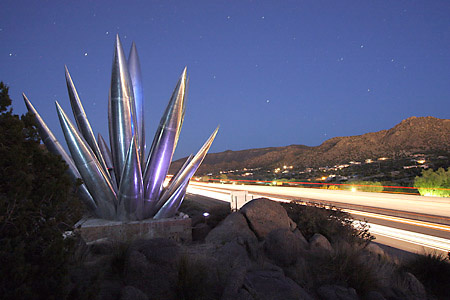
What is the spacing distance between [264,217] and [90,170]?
3.79 meters

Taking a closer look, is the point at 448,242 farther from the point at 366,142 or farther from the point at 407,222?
the point at 366,142

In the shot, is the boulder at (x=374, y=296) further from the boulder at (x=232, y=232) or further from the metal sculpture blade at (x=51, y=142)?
the metal sculpture blade at (x=51, y=142)

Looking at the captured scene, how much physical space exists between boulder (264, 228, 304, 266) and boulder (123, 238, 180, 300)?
1880 mm

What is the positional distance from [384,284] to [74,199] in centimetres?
428

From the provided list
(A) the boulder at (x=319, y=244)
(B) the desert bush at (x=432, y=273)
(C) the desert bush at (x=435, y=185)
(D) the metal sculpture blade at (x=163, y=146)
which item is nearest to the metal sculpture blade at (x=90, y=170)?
(D) the metal sculpture blade at (x=163, y=146)

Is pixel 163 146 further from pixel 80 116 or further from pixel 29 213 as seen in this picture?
pixel 29 213

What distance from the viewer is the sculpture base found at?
549 centimetres

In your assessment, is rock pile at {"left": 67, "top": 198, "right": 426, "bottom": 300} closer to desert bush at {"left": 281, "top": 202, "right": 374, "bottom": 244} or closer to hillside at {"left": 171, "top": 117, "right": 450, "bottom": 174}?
desert bush at {"left": 281, "top": 202, "right": 374, "bottom": 244}

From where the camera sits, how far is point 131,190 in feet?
18.7

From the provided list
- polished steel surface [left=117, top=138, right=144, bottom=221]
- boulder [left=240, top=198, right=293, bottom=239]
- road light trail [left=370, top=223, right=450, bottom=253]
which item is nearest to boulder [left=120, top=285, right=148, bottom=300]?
polished steel surface [left=117, top=138, right=144, bottom=221]

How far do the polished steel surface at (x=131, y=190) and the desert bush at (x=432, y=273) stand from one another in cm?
528

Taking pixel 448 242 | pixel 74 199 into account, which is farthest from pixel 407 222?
pixel 74 199

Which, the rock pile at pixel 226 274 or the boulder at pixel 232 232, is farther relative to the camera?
the boulder at pixel 232 232

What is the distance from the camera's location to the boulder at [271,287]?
3.20 metres
